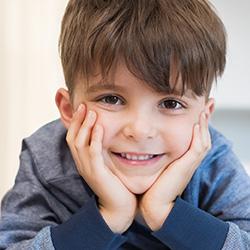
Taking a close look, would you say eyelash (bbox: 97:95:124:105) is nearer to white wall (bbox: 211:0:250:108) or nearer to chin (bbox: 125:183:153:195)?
chin (bbox: 125:183:153:195)

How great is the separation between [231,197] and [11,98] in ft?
3.35

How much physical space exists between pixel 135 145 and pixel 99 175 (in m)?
0.10

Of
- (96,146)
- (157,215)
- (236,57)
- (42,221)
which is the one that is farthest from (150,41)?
(236,57)

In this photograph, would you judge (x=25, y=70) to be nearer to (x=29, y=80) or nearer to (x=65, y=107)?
(x=29, y=80)

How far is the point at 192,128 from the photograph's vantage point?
87cm

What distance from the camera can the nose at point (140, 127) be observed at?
0.77m

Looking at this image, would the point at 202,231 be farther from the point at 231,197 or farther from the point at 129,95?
the point at 129,95

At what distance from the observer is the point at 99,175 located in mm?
843

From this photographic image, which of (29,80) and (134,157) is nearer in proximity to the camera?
(134,157)

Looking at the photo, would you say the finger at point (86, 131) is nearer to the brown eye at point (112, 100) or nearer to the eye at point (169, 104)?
the brown eye at point (112, 100)

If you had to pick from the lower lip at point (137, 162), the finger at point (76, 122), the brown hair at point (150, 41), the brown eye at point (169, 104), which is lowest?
the lower lip at point (137, 162)

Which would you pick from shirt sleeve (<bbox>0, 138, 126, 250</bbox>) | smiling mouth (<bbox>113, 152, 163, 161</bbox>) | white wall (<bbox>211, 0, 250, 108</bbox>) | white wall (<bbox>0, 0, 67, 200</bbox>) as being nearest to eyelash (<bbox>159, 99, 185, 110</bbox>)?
smiling mouth (<bbox>113, 152, 163, 161</bbox>)

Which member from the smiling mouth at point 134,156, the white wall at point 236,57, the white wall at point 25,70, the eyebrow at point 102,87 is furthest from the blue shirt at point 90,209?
the white wall at point 25,70

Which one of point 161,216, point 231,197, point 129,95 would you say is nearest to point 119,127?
point 129,95
